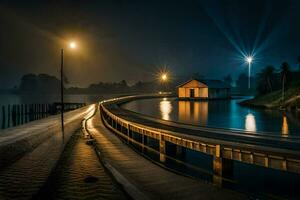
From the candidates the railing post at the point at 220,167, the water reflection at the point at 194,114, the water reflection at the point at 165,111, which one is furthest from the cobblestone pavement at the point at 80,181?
the water reflection at the point at 165,111

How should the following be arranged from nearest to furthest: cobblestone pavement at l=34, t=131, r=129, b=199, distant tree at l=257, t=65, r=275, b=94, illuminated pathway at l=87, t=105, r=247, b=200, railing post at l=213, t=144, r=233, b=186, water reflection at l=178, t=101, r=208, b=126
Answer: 1. cobblestone pavement at l=34, t=131, r=129, b=199
2. illuminated pathway at l=87, t=105, r=247, b=200
3. railing post at l=213, t=144, r=233, b=186
4. water reflection at l=178, t=101, r=208, b=126
5. distant tree at l=257, t=65, r=275, b=94

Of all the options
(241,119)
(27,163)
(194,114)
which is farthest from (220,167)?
(194,114)

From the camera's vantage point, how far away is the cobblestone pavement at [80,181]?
9.43m

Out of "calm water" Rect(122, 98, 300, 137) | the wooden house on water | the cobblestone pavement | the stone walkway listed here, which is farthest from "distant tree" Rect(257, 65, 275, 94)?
the cobblestone pavement

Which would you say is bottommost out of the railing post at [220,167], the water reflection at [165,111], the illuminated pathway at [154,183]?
the illuminated pathway at [154,183]

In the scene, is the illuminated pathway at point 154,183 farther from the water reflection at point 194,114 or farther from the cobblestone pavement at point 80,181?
the water reflection at point 194,114

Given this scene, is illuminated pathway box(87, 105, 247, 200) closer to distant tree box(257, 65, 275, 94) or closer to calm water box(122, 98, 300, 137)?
calm water box(122, 98, 300, 137)

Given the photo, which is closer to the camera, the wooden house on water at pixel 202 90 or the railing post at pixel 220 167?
the railing post at pixel 220 167

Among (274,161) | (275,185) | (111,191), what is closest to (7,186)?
(111,191)

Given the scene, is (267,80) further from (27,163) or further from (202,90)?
(27,163)

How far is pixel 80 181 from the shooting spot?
433 inches

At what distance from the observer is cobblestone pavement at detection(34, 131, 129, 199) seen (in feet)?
30.9

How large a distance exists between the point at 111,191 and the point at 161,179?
2811 millimetres

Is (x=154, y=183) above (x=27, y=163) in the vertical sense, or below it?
below
